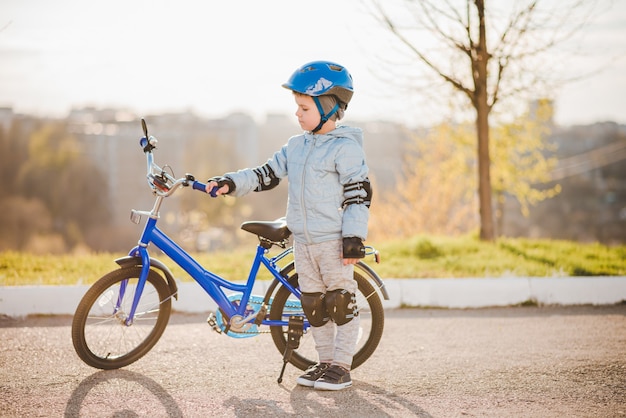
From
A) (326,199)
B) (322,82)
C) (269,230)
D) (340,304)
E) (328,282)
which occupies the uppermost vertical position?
(322,82)

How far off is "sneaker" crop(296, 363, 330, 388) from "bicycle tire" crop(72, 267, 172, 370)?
1059 millimetres

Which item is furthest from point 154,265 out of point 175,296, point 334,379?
point 334,379

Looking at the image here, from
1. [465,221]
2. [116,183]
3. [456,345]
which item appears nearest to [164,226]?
[116,183]

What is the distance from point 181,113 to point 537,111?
75009 mm

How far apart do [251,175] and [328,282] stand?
32.1 inches

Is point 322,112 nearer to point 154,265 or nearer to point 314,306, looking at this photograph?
point 314,306

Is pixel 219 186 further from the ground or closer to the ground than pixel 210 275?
further from the ground

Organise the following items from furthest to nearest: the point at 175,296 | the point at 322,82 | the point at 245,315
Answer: the point at 175,296 < the point at 245,315 < the point at 322,82

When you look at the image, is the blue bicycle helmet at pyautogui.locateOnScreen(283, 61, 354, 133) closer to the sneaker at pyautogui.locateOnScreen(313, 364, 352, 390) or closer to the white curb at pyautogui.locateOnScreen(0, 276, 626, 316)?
the sneaker at pyautogui.locateOnScreen(313, 364, 352, 390)

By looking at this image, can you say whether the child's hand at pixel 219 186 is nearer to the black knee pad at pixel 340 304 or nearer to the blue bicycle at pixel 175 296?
the blue bicycle at pixel 175 296

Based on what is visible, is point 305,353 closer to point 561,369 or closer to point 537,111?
point 561,369

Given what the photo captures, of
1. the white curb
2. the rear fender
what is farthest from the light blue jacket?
the white curb

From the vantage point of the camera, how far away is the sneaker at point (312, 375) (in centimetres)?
420

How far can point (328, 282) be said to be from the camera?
4188 mm
